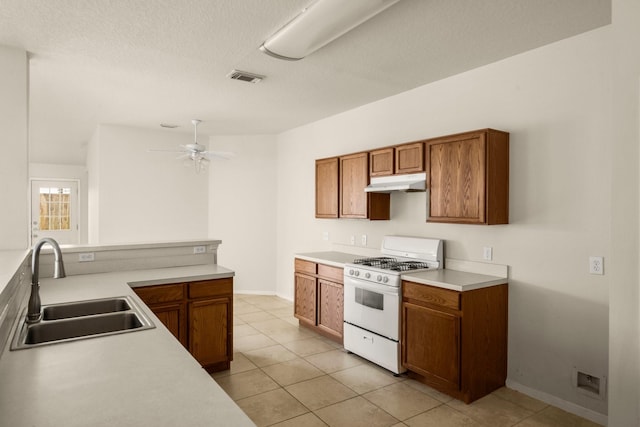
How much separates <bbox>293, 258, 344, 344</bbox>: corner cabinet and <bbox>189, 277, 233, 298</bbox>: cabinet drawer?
3.97 feet

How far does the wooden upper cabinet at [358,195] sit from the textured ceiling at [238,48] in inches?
28.6

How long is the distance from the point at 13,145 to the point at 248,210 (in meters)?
3.69

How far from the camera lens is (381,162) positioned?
4.04m

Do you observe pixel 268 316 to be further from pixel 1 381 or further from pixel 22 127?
pixel 1 381

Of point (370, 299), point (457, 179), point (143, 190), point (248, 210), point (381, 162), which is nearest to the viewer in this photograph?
point (457, 179)

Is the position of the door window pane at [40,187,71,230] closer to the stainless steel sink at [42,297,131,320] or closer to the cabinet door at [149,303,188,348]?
the cabinet door at [149,303,188,348]

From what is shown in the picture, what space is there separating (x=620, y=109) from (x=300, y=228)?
14.4ft

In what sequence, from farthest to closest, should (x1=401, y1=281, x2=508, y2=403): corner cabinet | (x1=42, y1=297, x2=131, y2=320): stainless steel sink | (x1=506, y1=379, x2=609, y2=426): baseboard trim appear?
(x1=401, y1=281, x2=508, y2=403): corner cabinet < (x1=506, y1=379, x2=609, y2=426): baseboard trim < (x1=42, y1=297, x2=131, y2=320): stainless steel sink

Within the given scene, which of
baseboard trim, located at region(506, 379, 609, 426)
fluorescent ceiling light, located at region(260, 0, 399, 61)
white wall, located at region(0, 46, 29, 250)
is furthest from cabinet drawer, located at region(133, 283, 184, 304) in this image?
baseboard trim, located at region(506, 379, 609, 426)

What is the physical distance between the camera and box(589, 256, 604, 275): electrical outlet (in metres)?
2.68

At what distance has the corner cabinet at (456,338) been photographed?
2.91m

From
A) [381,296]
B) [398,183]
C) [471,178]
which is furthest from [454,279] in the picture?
[398,183]

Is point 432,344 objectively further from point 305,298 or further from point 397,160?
point 305,298

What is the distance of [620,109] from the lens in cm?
201
